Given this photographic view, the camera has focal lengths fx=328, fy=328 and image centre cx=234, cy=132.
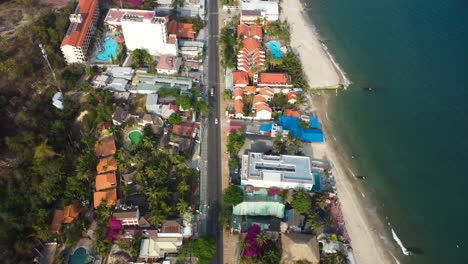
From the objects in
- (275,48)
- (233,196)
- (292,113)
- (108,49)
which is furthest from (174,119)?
(275,48)

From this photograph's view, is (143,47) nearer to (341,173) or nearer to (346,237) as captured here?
(341,173)

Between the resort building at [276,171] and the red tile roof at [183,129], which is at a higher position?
the red tile roof at [183,129]

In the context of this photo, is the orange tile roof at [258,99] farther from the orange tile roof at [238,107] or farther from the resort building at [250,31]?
the resort building at [250,31]

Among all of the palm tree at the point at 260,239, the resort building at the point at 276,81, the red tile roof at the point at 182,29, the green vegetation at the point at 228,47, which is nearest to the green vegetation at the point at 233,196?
the palm tree at the point at 260,239

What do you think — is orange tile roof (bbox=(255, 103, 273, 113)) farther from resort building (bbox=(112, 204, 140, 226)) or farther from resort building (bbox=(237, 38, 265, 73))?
resort building (bbox=(112, 204, 140, 226))

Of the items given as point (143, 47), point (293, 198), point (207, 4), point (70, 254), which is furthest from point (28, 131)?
point (207, 4)

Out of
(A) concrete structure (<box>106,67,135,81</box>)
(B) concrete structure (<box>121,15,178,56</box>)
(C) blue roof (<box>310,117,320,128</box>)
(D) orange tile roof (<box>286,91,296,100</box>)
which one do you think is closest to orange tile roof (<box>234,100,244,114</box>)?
(D) orange tile roof (<box>286,91,296,100</box>)

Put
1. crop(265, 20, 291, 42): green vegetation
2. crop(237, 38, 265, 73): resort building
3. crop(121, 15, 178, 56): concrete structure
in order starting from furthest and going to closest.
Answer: crop(265, 20, 291, 42): green vegetation < crop(237, 38, 265, 73): resort building < crop(121, 15, 178, 56): concrete structure
